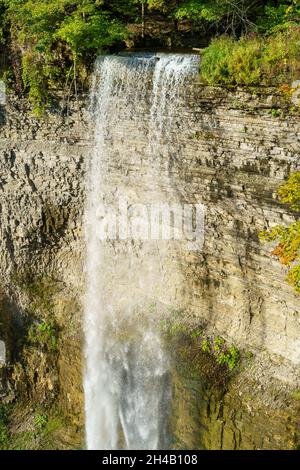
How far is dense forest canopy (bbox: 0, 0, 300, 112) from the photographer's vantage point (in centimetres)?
1009

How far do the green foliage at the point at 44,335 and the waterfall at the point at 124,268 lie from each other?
4.03ft

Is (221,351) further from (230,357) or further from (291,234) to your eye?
(291,234)

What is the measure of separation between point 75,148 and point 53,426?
27.1ft

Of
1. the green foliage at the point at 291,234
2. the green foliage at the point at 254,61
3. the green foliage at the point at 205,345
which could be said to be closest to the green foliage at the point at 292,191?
the green foliage at the point at 291,234

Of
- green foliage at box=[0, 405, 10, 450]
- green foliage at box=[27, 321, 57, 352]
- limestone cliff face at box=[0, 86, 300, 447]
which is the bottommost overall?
green foliage at box=[0, 405, 10, 450]

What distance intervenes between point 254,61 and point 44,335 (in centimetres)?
961

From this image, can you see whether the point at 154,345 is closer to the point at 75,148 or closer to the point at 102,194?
the point at 102,194

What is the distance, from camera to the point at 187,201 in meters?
10.3

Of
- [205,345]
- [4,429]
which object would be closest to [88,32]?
[205,345]

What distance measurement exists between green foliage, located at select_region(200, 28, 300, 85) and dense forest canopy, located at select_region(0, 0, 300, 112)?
0.04m

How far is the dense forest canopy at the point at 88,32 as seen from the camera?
1009 cm

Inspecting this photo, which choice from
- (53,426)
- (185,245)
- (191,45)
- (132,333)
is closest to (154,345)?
(132,333)

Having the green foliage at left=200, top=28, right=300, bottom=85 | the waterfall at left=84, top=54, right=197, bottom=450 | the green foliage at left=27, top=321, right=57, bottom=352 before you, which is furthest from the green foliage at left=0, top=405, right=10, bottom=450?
the green foliage at left=200, top=28, right=300, bottom=85

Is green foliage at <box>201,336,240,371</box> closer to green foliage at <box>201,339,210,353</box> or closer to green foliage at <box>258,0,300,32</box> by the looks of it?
green foliage at <box>201,339,210,353</box>
